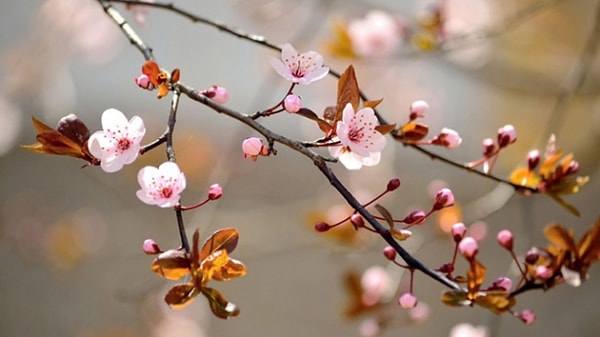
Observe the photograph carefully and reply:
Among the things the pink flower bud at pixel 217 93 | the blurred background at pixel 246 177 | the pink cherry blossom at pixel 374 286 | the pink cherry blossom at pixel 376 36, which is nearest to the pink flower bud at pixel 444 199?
the pink flower bud at pixel 217 93

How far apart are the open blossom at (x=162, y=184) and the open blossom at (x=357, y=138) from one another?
85mm

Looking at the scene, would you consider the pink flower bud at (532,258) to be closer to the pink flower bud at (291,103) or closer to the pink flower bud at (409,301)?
the pink flower bud at (409,301)

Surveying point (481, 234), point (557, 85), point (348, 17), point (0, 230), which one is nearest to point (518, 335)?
point (557, 85)

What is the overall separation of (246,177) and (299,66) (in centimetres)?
129

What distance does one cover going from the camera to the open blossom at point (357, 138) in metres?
0.39

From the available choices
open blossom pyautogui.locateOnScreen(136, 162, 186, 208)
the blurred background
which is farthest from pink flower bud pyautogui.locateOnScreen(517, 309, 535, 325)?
the blurred background

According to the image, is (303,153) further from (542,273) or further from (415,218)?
(542,273)

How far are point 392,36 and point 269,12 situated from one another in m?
0.35

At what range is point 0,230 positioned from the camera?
55.1 inches

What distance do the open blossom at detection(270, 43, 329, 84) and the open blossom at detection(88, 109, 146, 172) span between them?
0.08 metres

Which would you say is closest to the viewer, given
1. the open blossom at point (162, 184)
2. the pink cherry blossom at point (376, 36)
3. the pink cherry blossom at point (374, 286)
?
the open blossom at point (162, 184)

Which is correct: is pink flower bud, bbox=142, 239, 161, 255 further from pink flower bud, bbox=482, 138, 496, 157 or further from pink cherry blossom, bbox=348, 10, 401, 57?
pink cherry blossom, bbox=348, 10, 401, 57

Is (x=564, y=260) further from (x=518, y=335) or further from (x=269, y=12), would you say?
(x=518, y=335)

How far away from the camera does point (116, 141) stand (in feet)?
1.31
